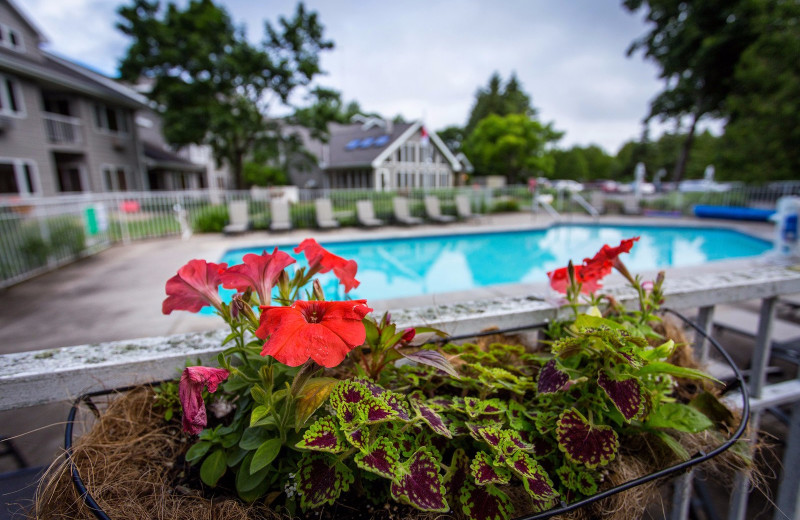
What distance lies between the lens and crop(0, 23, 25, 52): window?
1188 centimetres

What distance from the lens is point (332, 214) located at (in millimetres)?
11047

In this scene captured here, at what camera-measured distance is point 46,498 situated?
2.14 ft

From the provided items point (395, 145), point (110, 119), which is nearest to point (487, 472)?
point (110, 119)

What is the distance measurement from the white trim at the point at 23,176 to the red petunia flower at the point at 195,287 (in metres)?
16.0

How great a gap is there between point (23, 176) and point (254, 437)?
16982 millimetres

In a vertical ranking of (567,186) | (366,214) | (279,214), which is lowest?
(366,214)

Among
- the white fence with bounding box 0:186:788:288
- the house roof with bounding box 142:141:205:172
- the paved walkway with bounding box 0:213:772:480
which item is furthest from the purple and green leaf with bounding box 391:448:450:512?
the house roof with bounding box 142:141:205:172

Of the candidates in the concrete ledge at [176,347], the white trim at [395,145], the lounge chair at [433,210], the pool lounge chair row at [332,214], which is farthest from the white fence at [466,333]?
the white trim at [395,145]

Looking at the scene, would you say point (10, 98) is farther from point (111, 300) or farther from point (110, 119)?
point (111, 300)

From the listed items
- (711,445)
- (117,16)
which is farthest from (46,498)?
(117,16)

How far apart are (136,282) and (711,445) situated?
5.88m

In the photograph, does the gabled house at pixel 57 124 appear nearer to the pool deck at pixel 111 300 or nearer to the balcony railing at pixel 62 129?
the balcony railing at pixel 62 129

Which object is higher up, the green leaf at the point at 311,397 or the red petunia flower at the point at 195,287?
the red petunia flower at the point at 195,287

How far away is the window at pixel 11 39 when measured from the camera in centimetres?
1188
